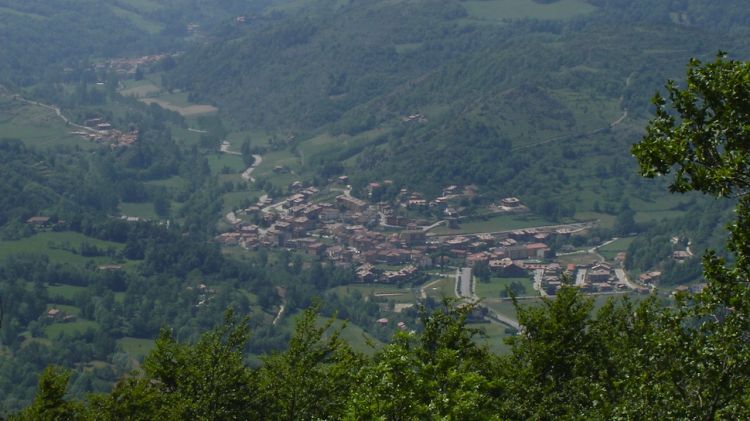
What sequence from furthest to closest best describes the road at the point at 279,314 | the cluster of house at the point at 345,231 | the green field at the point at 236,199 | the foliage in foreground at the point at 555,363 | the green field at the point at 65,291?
the green field at the point at 236,199 → the cluster of house at the point at 345,231 → the road at the point at 279,314 → the green field at the point at 65,291 → the foliage in foreground at the point at 555,363

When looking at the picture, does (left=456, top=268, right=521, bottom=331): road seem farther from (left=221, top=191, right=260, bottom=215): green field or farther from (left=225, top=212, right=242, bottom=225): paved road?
(left=221, top=191, right=260, bottom=215): green field

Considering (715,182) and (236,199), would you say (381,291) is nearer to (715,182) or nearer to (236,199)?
(236,199)

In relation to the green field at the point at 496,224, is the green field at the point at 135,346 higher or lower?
higher

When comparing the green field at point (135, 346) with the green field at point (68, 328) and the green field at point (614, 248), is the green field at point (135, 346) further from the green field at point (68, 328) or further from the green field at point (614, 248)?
the green field at point (614, 248)

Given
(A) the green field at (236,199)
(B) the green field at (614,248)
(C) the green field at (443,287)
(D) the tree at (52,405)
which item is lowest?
(A) the green field at (236,199)

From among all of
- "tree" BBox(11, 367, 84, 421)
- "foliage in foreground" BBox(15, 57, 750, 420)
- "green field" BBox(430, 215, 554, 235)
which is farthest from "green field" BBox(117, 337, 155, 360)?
"tree" BBox(11, 367, 84, 421)

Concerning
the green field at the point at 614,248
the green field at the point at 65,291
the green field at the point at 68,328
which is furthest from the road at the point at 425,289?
the green field at the point at 65,291

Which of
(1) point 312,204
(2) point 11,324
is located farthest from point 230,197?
(2) point 11,324
